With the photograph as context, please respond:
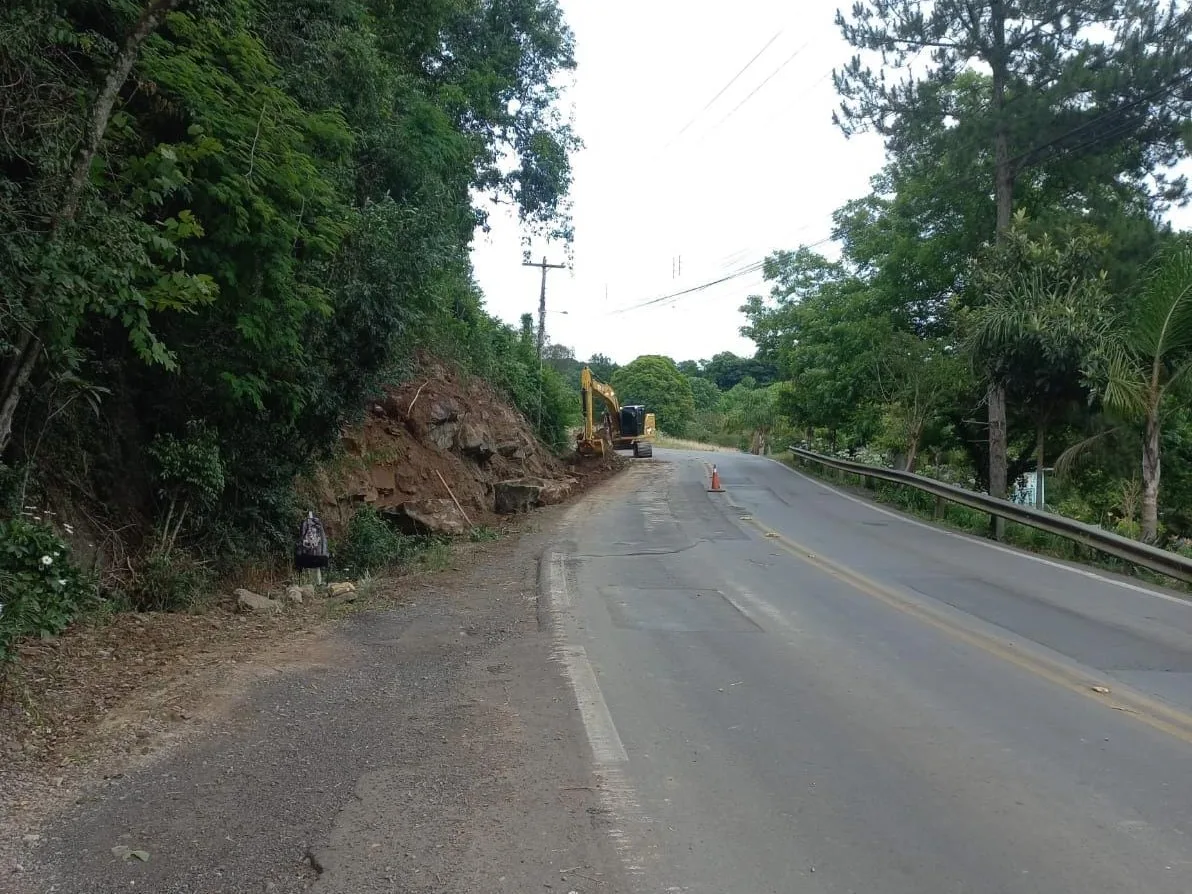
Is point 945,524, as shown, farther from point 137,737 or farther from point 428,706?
point 137,737

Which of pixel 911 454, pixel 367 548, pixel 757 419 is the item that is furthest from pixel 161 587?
pixel 757 419

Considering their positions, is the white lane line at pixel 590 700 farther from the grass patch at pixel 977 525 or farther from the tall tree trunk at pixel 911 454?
the tall tree trunk at pixel 911 454

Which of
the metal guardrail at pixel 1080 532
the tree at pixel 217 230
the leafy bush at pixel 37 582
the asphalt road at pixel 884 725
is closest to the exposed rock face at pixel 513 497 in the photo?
the tree at pixel 217 230

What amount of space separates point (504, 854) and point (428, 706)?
2128 millimetres

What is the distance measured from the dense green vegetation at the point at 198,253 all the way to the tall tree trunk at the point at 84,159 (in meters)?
0.02

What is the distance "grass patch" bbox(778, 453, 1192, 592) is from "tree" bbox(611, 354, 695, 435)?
5587 cm

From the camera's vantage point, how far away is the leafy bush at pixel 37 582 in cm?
648

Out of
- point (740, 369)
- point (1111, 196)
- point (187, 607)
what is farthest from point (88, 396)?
point (740, 369)

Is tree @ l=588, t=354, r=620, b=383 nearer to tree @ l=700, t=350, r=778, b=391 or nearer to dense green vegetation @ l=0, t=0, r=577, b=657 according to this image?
tree @ l=700, t=350, r=778, b=391

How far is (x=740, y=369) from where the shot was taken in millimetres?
113125

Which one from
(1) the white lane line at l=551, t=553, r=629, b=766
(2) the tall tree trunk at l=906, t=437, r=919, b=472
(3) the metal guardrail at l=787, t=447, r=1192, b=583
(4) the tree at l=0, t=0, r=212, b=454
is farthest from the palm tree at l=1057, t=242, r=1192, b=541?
(4) the tree at l=0, t=0, r=212, b=454

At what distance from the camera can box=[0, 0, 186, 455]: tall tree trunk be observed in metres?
6.65

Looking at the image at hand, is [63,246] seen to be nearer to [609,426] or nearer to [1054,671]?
[1054,671]

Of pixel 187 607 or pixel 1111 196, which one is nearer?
pixel 187 607
